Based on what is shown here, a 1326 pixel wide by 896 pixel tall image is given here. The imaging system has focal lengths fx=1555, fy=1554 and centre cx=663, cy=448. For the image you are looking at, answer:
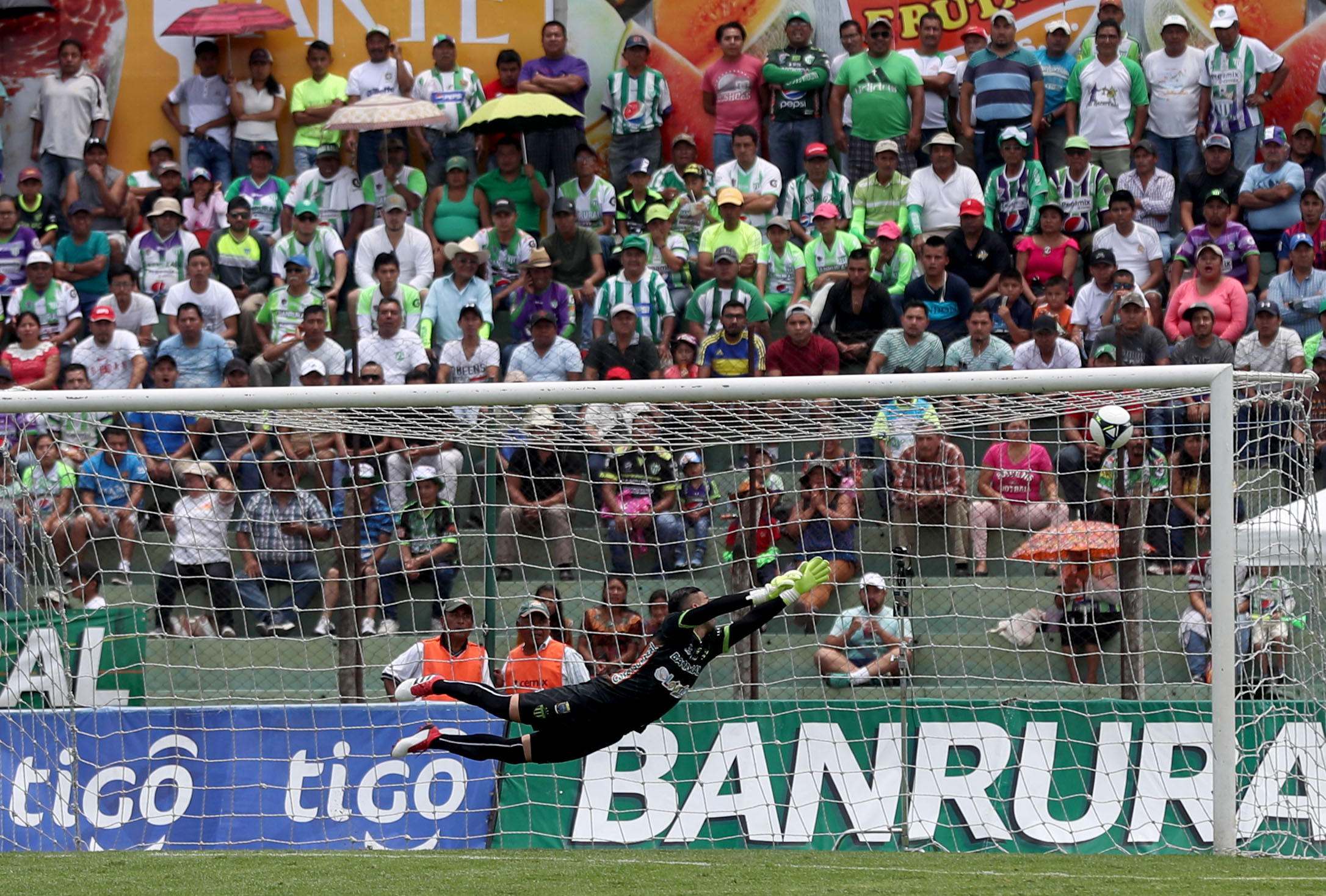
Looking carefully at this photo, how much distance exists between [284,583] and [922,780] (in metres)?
4.58

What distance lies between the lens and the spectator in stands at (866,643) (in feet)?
32.5

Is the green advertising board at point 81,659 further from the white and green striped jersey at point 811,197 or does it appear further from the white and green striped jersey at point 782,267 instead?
the white and green striped jersey at point 811,197

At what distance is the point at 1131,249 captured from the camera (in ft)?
46.1

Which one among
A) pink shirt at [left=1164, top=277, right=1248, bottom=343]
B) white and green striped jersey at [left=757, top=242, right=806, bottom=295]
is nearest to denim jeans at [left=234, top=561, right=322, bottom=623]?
white and green striped jersey at [left=757, top=242, right=806, bottom=295]

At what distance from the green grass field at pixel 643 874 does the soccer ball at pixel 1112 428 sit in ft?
7.34

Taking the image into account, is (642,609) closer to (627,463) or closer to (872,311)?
Result: (627,463)

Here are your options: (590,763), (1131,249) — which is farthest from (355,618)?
(1131,249)

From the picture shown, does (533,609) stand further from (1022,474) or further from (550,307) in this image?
(550,307)

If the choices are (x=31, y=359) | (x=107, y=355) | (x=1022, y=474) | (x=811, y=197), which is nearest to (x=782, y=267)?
(x=811, y=197)

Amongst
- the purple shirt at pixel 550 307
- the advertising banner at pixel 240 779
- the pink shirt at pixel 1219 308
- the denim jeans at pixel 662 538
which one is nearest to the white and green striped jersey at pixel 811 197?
the purple shirt at pixel 550 307

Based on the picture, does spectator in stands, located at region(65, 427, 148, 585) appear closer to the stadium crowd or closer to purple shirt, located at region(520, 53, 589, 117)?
the stadium crowd

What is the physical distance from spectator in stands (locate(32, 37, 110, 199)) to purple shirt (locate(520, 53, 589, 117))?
16.0ft

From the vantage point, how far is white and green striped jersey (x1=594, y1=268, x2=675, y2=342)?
45.2ft

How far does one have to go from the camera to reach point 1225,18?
15.4 meters
